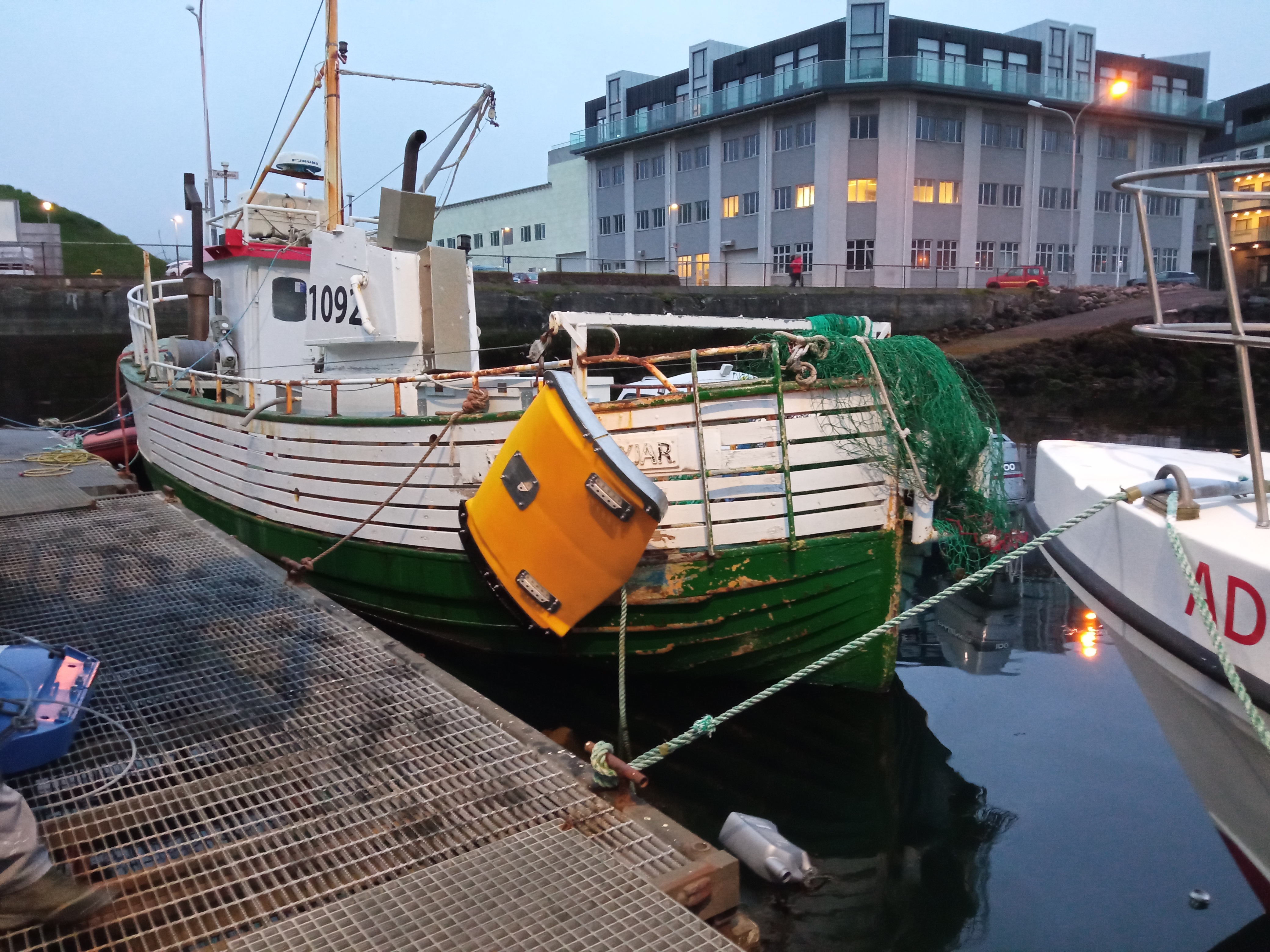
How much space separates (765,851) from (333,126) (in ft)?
25.3

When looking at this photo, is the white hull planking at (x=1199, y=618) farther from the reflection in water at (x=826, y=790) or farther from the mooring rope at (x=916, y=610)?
the reflection in water at (x=826, y=790)

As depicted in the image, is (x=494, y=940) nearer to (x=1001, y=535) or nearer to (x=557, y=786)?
(x=557, y=786)

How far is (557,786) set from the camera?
11.8ft

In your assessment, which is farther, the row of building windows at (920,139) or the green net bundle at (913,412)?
the row of building windows at (920,139)

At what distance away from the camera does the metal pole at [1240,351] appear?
3.01m

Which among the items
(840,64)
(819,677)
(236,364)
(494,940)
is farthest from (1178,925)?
(840,64)

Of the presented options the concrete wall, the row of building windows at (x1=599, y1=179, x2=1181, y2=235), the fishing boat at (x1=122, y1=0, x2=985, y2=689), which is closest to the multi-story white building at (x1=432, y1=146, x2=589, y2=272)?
the row of building windows at (x1=599, y1=179, x2=1181, y2=235)

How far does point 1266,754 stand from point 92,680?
469 cm

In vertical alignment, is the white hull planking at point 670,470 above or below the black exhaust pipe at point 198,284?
below

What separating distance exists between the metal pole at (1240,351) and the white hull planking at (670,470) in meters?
2.90

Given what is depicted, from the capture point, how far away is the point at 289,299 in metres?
10.3

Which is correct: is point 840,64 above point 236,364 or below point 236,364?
above

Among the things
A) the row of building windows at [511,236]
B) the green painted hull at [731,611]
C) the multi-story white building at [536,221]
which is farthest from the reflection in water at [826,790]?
the row of building windows at [511,236]

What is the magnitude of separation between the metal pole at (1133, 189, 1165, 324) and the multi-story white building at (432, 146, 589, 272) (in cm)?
5262
